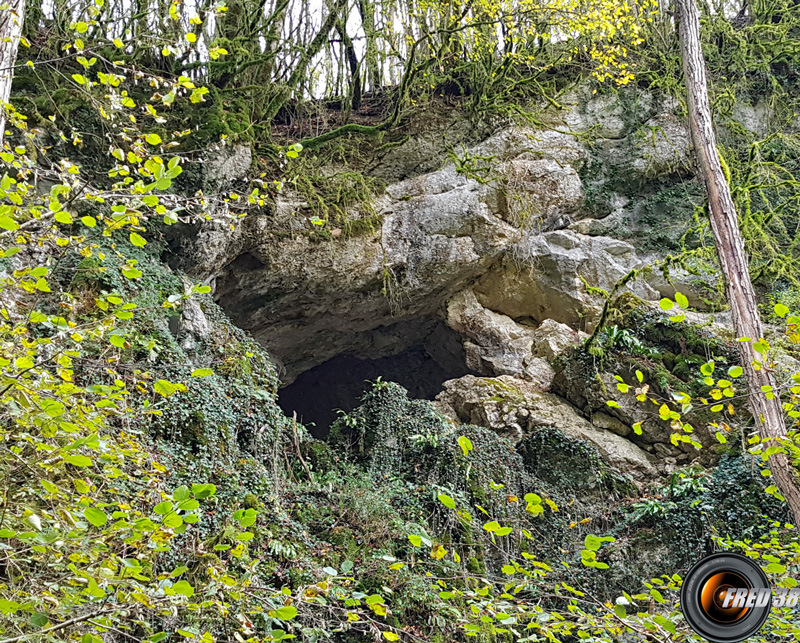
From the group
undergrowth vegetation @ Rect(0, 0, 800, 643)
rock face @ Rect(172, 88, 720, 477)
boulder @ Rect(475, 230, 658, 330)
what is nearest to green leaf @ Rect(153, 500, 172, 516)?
undergrowth vegetation @ Rect(0, 0, 800, 643)

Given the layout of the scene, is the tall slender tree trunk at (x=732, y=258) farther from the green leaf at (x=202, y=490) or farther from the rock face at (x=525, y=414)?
the rock face at (x=525, y=414)

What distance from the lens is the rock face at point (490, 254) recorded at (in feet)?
29.9

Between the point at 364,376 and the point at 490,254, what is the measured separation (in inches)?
165

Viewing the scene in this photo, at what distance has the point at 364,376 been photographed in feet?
40.6

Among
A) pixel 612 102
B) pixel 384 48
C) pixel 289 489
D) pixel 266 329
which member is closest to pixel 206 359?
pixel 289 489

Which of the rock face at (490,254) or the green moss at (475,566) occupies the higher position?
the rock face at (490,254)

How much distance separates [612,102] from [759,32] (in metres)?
3.11

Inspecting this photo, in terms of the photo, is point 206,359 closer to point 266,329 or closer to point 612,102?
point 266,329

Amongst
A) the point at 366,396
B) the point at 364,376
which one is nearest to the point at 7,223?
the point at 366,396

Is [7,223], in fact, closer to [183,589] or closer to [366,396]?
[183,589]

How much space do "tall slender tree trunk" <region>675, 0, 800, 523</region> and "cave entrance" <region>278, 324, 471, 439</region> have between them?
21.6 ft

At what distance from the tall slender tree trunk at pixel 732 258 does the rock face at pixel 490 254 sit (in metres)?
4.19

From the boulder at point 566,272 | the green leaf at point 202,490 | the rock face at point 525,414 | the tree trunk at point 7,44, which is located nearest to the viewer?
the green leaf at point 202,490

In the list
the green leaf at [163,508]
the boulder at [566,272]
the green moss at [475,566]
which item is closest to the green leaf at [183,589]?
the green leaf at [163,508]
